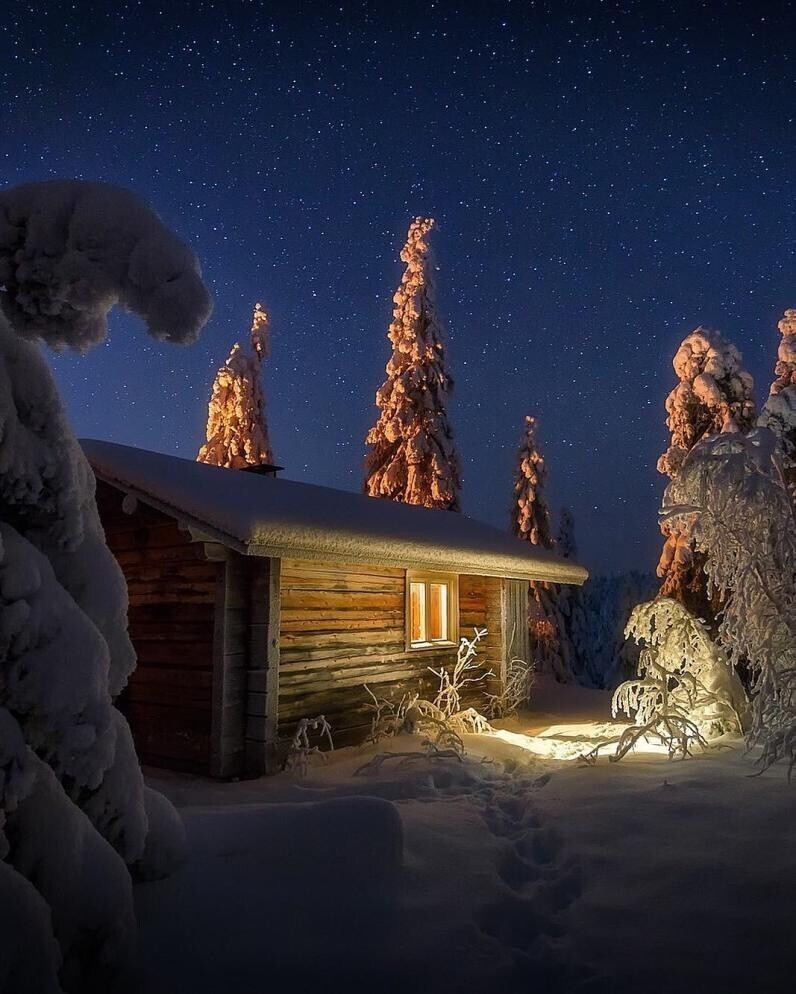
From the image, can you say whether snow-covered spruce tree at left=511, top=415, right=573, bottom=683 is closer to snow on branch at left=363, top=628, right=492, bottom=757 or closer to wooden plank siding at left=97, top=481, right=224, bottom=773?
snow on branch at left=363, top=628, right=492, bottom=757

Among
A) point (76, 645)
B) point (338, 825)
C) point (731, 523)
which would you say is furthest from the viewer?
point (731, 523)

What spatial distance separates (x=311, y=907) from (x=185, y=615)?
6.03 metres

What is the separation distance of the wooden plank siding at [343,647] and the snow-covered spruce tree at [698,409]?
8.15 metres

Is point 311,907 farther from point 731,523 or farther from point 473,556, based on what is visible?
point 473,556

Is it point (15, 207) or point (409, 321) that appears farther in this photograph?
point (409, 321)

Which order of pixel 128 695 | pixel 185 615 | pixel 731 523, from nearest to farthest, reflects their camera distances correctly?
pixel 731 523 < pixel 185 615 < pixel 128 695

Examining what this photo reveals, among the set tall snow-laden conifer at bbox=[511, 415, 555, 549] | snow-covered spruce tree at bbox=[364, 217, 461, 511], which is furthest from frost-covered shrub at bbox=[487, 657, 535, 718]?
tall snow-laden conifer at bbox=[511, 415, 555, 549]

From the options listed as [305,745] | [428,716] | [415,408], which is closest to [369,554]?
[305,745]

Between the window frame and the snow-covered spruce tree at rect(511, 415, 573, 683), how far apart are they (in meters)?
12.9

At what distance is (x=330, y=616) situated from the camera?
905 cm

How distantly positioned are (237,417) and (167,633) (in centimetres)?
2055

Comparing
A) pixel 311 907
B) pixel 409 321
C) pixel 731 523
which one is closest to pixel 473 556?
pixel 731 523

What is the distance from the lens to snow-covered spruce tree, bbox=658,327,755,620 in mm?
15906

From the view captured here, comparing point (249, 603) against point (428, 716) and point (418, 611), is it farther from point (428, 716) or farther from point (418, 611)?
point (418, 611)
